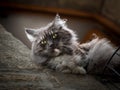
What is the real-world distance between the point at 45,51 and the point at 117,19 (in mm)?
4039

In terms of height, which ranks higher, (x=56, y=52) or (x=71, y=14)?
(x=71, y=14)

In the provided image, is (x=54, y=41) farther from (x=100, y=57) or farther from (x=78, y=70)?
(x=100, y=57)

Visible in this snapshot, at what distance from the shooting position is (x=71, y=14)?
717 centimetres

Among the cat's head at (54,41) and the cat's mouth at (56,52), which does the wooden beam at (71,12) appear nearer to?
the cat's head at (54,41)

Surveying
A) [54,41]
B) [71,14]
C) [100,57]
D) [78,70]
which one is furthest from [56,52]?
[71,14]

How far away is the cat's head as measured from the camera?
9.57 ft

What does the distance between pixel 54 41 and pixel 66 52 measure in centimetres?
18

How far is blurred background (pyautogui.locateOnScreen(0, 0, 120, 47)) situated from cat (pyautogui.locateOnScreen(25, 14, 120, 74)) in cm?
223

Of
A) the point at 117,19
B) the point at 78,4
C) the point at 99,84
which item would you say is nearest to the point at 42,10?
the point at 78,4

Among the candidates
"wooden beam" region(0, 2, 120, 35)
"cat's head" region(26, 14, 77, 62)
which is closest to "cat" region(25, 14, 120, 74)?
"cat's head" region(26, 14, 77, 62)

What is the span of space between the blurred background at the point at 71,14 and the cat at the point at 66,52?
2228 mm

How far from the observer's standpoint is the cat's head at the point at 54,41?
2918 millimetres

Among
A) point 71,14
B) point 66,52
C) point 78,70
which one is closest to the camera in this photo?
point 78,70

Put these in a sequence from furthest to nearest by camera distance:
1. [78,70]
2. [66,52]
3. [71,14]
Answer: [71,14] → [66,52] → [78,70]
